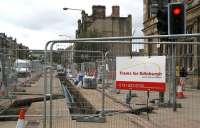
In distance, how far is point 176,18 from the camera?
49.2ft

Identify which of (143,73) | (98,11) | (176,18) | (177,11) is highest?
(98,11)

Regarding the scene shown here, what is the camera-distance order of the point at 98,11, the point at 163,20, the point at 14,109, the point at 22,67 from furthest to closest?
the point at 98,11
the point at 14,109
the point at 163,20
the point at 22,67

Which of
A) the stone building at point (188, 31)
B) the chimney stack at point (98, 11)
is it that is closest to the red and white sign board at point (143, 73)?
the stone building at point (188, 31)

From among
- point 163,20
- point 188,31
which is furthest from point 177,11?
point 188,31

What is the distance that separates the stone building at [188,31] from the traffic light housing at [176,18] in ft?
10.4

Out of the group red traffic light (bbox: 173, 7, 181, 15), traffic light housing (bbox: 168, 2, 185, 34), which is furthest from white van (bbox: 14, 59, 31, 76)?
red traffic light (bbox: 173, 7, 181, 15)

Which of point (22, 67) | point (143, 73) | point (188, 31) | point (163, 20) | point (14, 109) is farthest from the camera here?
point (188, 31)

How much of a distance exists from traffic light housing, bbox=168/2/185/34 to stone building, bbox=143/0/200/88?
3.18 meters

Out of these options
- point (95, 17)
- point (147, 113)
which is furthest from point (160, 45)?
point (95, 17)

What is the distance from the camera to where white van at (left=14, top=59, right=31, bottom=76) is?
1435 cm

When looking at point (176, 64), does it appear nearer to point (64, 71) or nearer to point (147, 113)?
point (147, 113)

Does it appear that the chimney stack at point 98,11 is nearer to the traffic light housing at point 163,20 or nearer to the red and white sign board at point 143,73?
the traffic light housing at point 163,20

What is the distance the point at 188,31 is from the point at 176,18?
2176cm

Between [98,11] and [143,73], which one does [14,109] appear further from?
[98,11]
